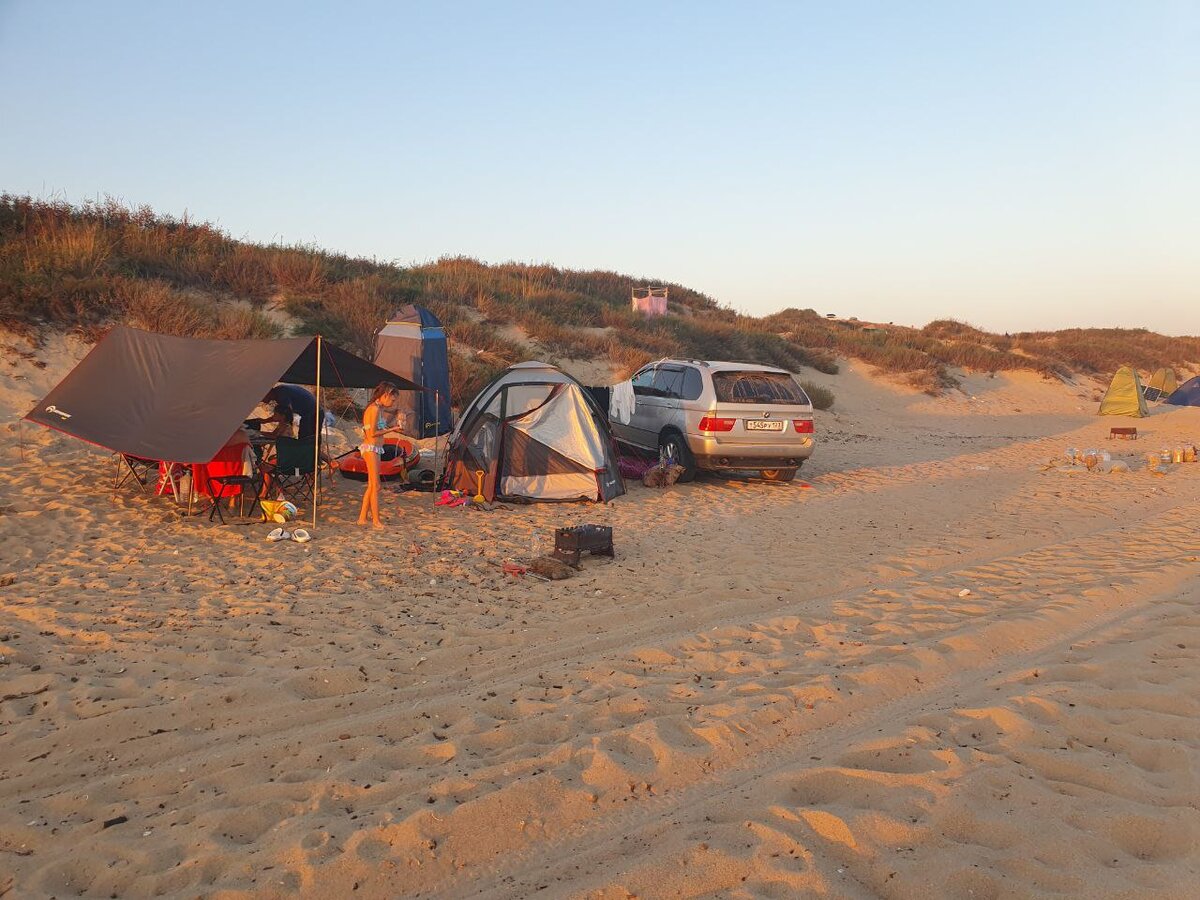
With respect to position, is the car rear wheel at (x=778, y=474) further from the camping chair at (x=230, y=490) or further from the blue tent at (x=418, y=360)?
the camping chair at (x=230, y=490)

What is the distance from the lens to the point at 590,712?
4.55m

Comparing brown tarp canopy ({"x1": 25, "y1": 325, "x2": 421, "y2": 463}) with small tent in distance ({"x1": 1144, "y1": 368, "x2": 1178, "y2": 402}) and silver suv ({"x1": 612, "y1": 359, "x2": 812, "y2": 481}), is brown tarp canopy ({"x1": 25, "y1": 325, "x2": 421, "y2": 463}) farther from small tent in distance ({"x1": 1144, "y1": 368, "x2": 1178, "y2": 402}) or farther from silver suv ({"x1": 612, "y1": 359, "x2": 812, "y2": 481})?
small tent in distance ({"x1": 1144, "y1": 368, "x2": 1178, "y2": 402})

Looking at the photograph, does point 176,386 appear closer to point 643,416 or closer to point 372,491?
point 372,491

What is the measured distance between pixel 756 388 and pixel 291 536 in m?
6.92

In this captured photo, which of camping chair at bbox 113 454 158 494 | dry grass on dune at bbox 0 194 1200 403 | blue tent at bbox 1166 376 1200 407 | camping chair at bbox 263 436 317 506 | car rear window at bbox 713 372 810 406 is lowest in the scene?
camping chair at bbox 113 454 158 494

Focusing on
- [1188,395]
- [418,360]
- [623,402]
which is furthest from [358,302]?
[1188,395]

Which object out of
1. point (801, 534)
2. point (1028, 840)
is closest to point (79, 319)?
point (801, 534)

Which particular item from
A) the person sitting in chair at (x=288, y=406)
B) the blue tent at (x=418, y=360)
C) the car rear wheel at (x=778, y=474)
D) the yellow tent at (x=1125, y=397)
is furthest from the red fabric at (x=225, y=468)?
the yellow tent at (x=1125, y=397)

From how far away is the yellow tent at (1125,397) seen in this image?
85.1 ft

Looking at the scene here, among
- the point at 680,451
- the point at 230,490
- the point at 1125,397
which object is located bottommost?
the point at 230,490

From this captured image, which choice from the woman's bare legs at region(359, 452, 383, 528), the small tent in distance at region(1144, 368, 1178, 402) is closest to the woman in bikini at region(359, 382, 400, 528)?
the woman's bare legs at region(359, 452, 383, 528)

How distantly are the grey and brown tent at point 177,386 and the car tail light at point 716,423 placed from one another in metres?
4.26

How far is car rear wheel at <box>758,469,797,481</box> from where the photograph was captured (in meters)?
13.0

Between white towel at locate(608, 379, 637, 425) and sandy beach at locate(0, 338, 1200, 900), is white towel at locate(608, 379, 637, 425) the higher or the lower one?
the higher one
